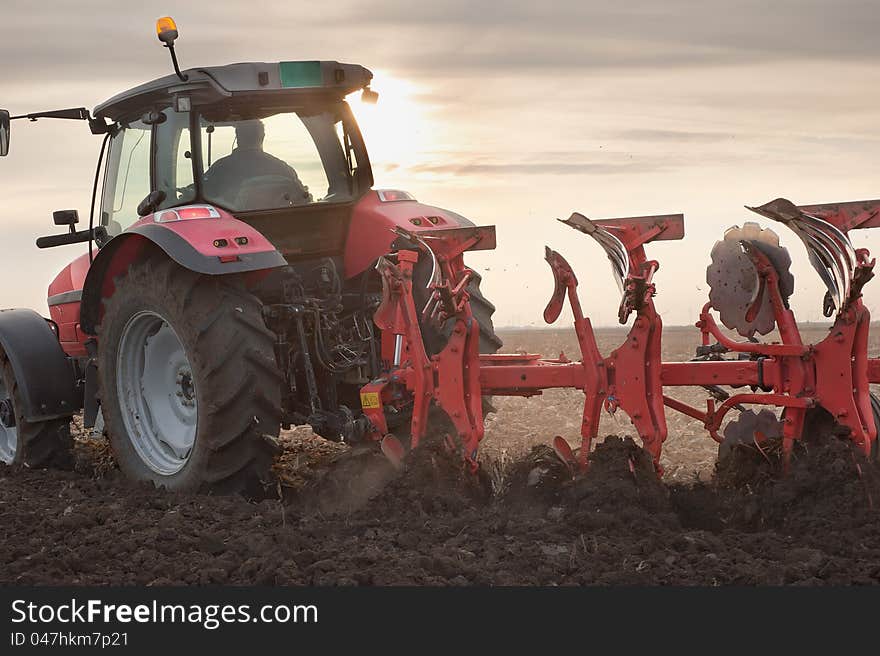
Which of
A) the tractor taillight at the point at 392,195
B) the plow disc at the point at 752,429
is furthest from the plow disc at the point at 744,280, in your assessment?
the tractor taillight at the point at 392,195

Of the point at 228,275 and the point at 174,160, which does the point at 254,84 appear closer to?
the point at 174,160

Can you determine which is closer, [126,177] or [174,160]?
[174,160]

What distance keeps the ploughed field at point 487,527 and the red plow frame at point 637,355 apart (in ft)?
0.62

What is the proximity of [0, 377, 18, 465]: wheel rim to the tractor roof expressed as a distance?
224 centimetres

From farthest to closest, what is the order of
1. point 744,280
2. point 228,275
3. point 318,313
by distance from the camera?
point 318,313 → point 228,275 → point 744,280

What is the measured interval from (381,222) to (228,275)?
108cm

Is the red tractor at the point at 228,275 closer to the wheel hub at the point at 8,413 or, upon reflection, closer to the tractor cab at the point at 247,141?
the tractor cab at the point at 247,141

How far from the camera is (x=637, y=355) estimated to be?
5344 mm

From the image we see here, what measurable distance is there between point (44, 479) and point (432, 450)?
9.83 feet

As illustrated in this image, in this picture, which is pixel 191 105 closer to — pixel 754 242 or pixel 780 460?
pixel 754 242

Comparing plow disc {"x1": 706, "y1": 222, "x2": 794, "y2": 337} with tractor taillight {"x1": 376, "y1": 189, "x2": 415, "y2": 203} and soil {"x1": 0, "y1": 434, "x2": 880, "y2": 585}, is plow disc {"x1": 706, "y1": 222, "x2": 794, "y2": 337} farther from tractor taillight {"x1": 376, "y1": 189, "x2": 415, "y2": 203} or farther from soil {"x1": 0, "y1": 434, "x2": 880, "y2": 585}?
tractor taillight {"x1": 376, "y1": 189, "x2": 415, "y2": 203}

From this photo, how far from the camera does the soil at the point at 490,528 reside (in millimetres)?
4520

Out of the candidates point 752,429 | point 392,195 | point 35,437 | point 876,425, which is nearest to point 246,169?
point 392,195

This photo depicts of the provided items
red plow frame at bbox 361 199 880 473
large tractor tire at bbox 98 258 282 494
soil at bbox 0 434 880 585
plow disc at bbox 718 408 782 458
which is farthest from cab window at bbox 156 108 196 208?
plow disc at bbox 718 408 782 458
